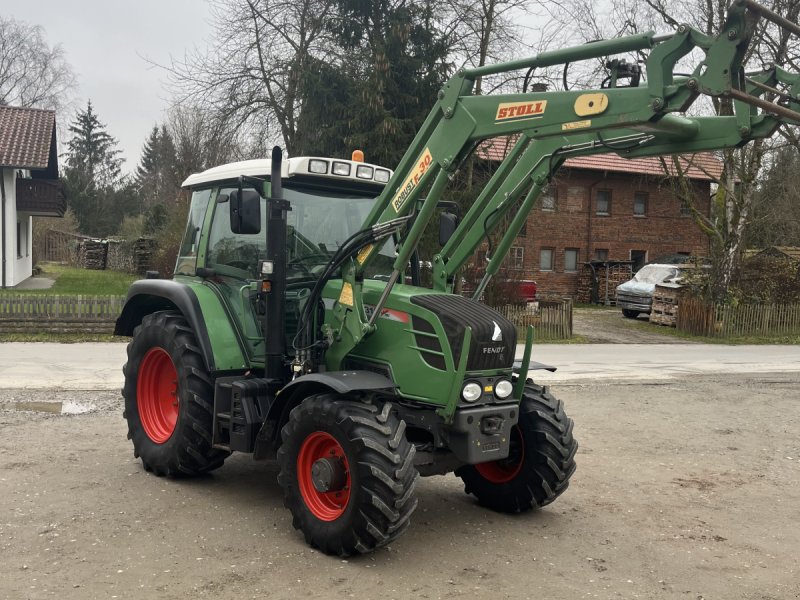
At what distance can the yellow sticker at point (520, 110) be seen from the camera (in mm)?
4840

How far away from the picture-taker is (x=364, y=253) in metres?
5.54

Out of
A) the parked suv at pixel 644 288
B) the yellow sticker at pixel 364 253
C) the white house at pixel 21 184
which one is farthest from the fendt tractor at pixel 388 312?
the white house at pixel 21 184

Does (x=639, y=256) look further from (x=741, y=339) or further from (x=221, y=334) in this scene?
(x=221, y=334)

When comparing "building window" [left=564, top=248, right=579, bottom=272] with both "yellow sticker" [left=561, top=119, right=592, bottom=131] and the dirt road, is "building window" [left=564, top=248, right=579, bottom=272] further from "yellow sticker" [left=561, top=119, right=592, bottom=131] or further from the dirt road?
"yellow sticker" [left=561, top=119, right=592, bottom=131]

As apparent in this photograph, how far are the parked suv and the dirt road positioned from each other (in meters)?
16.9

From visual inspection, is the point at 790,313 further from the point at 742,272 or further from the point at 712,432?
the point at 712,432

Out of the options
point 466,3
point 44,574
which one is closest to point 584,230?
point 466,3

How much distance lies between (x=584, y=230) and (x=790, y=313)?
13.9m

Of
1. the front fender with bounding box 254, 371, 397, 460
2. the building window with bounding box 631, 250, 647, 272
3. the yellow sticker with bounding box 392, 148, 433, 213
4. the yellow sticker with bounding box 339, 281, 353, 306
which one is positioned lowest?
the front fender with bounding box 254, 371, 397, 460

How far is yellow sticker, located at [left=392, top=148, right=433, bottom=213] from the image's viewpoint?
5250mm

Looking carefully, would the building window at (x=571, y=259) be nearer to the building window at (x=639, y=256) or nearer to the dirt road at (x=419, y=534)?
the building window at (x=639, y=256)

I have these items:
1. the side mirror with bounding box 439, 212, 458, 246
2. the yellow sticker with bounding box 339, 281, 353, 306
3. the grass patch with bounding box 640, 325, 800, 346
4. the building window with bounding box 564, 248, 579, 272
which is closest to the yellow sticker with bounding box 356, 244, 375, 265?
the yellow sticker with bounding box 339, 281, 353, 306

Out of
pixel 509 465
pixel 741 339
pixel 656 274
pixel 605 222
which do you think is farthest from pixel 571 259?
pixel 509 465

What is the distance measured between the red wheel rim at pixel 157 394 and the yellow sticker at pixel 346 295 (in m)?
1.98
